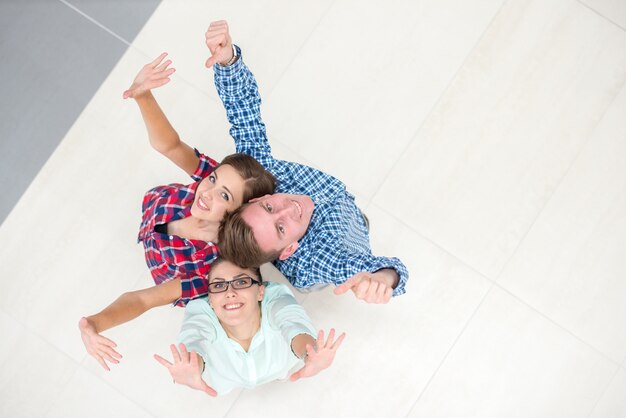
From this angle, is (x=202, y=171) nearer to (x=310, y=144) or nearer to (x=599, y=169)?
(x=310, y=144)

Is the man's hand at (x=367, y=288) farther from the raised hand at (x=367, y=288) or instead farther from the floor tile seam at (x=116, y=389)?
the floor tile seam at (x=116, y=389)

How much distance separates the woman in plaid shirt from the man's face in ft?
0.28

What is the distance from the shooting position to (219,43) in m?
1.64

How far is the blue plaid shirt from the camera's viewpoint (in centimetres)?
172

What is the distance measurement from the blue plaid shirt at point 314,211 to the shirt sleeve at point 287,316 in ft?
0.19

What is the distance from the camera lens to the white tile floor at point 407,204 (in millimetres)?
2225

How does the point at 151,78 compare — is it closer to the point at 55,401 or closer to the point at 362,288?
the point at 362,288

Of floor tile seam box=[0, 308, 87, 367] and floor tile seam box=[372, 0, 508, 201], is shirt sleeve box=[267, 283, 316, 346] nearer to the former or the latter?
floor tile seam box=[372, 0, 508, 201]

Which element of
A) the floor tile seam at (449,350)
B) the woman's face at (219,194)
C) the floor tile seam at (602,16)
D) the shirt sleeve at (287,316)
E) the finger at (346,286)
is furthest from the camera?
the floor tile seam at (602,16)

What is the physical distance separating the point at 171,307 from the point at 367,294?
963mm

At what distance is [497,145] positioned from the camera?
231cm

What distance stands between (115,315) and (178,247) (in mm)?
246

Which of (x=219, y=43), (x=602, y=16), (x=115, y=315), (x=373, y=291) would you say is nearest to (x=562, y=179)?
(x=602, y=16)

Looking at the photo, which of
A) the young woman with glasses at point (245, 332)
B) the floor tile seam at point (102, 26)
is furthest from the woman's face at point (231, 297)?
the floor tile seam at point (102, 26)
